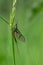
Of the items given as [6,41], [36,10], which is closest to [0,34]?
[6,41]

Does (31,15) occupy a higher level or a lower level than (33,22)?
higher

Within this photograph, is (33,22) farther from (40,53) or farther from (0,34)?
(40,53)

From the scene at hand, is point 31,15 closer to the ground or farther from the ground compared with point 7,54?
farther from the ground

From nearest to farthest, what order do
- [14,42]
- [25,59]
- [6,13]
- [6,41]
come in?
[14,42] < [25,59] < [6,41] < [6,13]

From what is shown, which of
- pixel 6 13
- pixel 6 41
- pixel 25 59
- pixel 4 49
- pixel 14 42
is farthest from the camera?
pixel 6 13

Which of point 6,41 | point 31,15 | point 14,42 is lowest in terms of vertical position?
point 6,41

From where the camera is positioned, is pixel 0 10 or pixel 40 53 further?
pixel 0 10

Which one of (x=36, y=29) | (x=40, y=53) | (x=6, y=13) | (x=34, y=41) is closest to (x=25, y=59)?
(x=40, y=53)

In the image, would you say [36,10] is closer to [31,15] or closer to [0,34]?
[31,15]

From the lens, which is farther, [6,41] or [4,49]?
[6,41]
